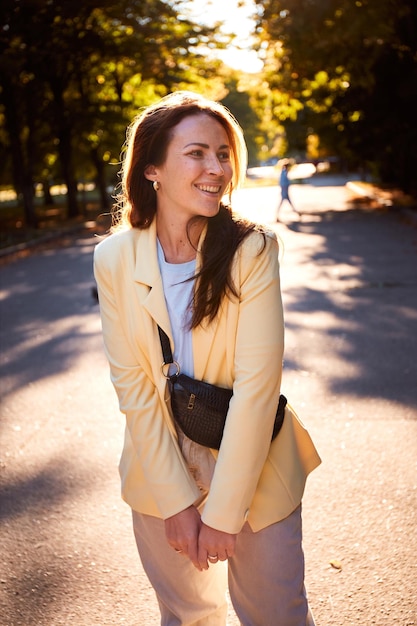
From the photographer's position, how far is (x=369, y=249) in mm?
13836

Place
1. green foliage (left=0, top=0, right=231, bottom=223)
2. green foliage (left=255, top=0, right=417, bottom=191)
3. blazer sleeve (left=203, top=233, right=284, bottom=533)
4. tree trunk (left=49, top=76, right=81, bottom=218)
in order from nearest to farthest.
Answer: blazer sleeve (left=203, top=233, right=284, bottom=533), green foliage (left=255, top=0, right=417, bottom=191), green foliage (left=0, top=0, right=231, bottom=223), tree trunk (left=49, top=76, right=81, bottom=218)

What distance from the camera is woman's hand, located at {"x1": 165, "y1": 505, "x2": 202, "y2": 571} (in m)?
2.09

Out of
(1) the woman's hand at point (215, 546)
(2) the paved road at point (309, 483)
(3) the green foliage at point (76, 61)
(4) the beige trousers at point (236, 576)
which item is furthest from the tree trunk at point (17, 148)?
(1) the woman's hand at point (215, 546)

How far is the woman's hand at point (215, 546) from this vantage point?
2.05 m

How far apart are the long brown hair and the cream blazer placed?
4 cm

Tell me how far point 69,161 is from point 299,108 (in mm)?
9539

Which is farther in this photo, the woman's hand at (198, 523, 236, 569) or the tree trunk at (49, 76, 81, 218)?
the tree trunk at (49, 76, 81, 218)

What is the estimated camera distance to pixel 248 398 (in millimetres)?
2045

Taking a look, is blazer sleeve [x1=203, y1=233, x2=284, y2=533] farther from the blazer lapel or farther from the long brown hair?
the blazer lapel

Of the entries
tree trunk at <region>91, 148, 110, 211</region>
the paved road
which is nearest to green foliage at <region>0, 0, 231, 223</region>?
tree trunk at <region>91, 148, 110, 211</region>

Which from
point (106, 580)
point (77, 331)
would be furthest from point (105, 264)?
point (77, 331)

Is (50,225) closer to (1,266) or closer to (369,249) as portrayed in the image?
(1,266)

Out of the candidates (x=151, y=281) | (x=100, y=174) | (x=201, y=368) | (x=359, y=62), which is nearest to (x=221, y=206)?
(x=151, y=281)

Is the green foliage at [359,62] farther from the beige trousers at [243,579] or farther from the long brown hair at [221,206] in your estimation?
the beige trousers at [243,579]
